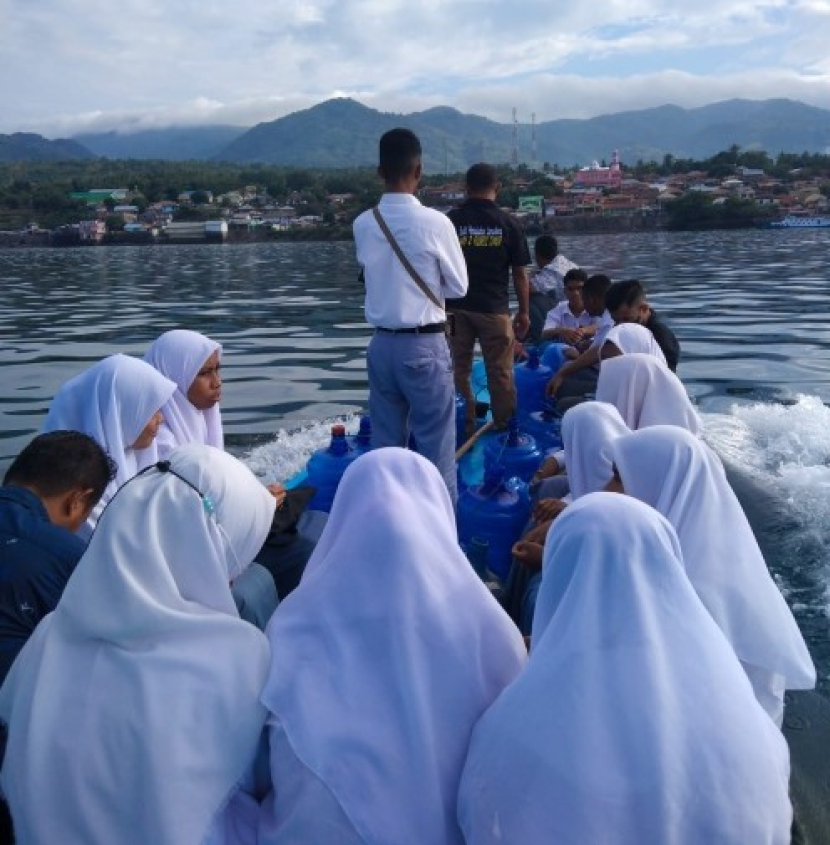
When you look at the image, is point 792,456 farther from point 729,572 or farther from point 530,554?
point 729,572

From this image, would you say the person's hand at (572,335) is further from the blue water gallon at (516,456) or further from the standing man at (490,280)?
the blue water gallon at (516,456)

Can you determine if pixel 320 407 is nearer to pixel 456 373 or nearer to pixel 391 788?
pixel 456 373

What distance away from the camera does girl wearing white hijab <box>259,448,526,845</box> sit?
5.63 feet

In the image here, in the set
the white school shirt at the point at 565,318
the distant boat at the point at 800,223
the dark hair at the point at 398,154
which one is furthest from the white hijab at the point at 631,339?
the distant boat at the point at 800,223

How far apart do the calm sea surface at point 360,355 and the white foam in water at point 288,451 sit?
1.1 inches

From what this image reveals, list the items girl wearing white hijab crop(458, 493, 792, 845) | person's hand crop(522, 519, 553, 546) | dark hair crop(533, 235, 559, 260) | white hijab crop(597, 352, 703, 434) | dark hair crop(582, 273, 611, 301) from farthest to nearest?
1. dark hair crop(533, 235, 559, 260)
2. dark hair crop(582, 273, 611, 301)
3. white hijab crop(597, 352, 703, 434)
4. person's hand crop(522, 519, 553, 546)
5. girl wearing white hijab crop(458, 493, 792, 845)

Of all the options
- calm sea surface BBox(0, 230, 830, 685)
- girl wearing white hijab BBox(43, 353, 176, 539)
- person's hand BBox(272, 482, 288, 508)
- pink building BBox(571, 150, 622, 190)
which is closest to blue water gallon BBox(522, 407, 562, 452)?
calm sea surface BBox(0, 230, 830, 685)

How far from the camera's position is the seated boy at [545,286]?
849 centimetres

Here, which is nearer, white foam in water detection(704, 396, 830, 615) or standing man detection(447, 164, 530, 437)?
white foam in water detection(704, 396, 830, 615)

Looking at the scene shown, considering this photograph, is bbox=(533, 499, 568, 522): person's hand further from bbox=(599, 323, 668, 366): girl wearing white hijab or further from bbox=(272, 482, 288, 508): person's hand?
bbox=(599, 323, 668, 366): girl wearing white hijab

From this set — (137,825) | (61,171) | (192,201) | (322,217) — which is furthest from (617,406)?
(61,171)

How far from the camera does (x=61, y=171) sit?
128750mm

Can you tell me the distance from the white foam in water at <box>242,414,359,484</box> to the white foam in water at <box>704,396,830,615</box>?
314cm

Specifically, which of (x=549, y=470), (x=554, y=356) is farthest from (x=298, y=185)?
(x=549, y=470)
